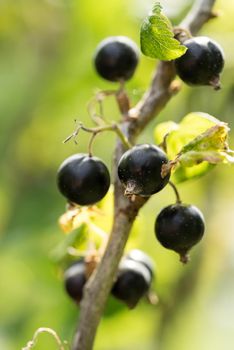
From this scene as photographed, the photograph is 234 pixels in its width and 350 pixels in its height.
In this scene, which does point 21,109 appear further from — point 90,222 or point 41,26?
point 90,222

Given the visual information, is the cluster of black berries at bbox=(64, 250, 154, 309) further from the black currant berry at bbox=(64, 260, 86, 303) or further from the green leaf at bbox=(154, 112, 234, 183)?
the green leaf at bbox=(154, 112, 234, 183)

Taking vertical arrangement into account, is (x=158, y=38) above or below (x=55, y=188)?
above

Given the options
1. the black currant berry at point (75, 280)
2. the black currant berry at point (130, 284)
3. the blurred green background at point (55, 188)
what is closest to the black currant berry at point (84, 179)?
the black currant berry at point (130, 284)

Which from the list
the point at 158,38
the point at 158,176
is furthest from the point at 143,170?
the point at 158,38

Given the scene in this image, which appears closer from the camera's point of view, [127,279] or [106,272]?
[106,272]

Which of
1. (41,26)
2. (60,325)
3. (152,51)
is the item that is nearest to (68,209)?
(152,51)

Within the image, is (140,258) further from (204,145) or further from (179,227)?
(204,145)

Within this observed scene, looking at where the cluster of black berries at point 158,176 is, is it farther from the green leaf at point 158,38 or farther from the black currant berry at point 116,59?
the black currant berry at point 116,59
